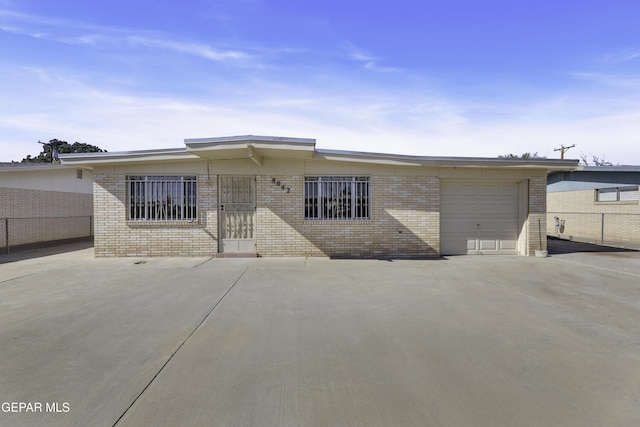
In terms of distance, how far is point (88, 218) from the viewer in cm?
1748

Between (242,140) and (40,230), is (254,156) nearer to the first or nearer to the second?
(242,140)

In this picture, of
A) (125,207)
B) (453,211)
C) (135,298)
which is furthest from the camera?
(453,211)

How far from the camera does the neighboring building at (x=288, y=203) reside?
1038cm

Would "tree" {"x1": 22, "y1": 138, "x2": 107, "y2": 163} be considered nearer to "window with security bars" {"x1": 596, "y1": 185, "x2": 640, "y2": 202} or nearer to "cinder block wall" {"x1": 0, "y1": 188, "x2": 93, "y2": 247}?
"cinder block wall" {"x1": 0, "y1": 188, "x2": 93, "y2": 247}

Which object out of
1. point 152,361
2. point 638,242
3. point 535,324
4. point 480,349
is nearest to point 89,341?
point 152,361

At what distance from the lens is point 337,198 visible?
10.7 m

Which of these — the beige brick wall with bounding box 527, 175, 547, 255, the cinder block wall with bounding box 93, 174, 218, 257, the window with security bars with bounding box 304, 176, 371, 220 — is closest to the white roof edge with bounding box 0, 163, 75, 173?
the cinder block wall with bounding box 93, 174, 218, 257

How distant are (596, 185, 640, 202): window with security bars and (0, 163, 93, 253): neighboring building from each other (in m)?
27.2

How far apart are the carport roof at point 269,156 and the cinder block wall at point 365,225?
0.72 meters

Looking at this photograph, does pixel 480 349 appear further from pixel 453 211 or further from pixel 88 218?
pixel 88 218

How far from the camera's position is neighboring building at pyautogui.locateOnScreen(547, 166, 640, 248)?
15617 millimetres

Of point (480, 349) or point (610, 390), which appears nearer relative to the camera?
point (610, 390)

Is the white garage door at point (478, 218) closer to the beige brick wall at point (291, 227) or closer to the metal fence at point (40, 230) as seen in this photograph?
the beige brick wall at point (291, 227)

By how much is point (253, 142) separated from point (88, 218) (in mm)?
13992
